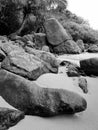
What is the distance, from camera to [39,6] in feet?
32.1

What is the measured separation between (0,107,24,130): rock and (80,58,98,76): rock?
2.49m

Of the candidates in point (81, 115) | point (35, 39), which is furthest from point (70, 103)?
point (35, 39)

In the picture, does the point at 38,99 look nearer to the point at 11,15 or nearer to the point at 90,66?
the point at 90,66

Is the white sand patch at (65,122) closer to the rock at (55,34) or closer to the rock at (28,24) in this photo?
the rock at (55,34)

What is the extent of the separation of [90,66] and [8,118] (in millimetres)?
2710

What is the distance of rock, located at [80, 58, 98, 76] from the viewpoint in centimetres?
480

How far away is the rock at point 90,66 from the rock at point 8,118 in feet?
8.18

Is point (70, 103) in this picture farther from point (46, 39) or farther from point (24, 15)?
point (24, 15)

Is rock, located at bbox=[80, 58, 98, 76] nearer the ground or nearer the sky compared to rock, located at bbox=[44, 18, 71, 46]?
nearer the ground

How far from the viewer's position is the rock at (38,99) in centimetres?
316

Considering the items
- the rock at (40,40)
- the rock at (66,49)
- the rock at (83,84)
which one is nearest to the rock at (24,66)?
the rock at (83,84)

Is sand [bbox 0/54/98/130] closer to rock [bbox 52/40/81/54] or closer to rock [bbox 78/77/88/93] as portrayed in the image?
rock [bbox 78/77/88/93]

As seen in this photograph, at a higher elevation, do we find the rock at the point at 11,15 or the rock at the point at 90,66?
the rock at the point at 11,15

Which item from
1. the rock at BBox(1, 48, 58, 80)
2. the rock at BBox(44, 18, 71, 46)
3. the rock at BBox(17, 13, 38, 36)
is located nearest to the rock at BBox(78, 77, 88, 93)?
the rock at BBox(1, 48, 58, 80)
